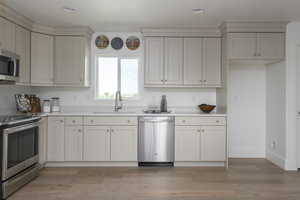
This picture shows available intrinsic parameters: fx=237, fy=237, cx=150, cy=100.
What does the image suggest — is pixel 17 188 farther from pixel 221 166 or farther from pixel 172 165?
pixel 221 166

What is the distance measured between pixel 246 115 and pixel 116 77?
8.42 feet

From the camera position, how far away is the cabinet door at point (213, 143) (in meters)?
3.82

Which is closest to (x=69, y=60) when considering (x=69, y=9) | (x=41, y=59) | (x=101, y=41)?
(x=41, y=59)

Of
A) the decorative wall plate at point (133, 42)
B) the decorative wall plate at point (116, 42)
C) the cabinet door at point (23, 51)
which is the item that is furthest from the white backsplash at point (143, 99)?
the decorative wall plate at point (116, 42)

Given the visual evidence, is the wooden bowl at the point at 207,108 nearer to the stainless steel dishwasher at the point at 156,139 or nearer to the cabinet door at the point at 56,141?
the stainless steel dishwasher at the point at 156,139

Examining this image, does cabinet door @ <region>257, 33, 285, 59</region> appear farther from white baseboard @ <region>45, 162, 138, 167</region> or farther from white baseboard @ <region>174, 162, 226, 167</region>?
white baseboard @ <region>45, 162, 138, 167</region>

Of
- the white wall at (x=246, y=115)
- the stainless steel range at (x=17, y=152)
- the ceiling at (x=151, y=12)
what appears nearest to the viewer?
the stainless steel range at (x=17, y=152)

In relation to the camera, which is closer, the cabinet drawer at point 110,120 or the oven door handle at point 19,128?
the oven door handle at point 19,128

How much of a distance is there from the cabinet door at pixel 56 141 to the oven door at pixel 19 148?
0.37 m

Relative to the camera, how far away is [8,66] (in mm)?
3062

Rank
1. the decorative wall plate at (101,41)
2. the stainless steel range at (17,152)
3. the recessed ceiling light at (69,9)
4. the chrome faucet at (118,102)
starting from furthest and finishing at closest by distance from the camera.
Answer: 1. the decorative wall plate at (101,41)
2. the chrome faucet at (118,102)
3. the recessed ceiling light at (69,9)
4. the stainless steel range at (17,152)

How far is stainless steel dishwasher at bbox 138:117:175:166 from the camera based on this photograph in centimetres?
381

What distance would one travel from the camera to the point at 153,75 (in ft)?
13.6

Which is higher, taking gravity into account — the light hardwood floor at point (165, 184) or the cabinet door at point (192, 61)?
the cabinet door at point (192, 61)
